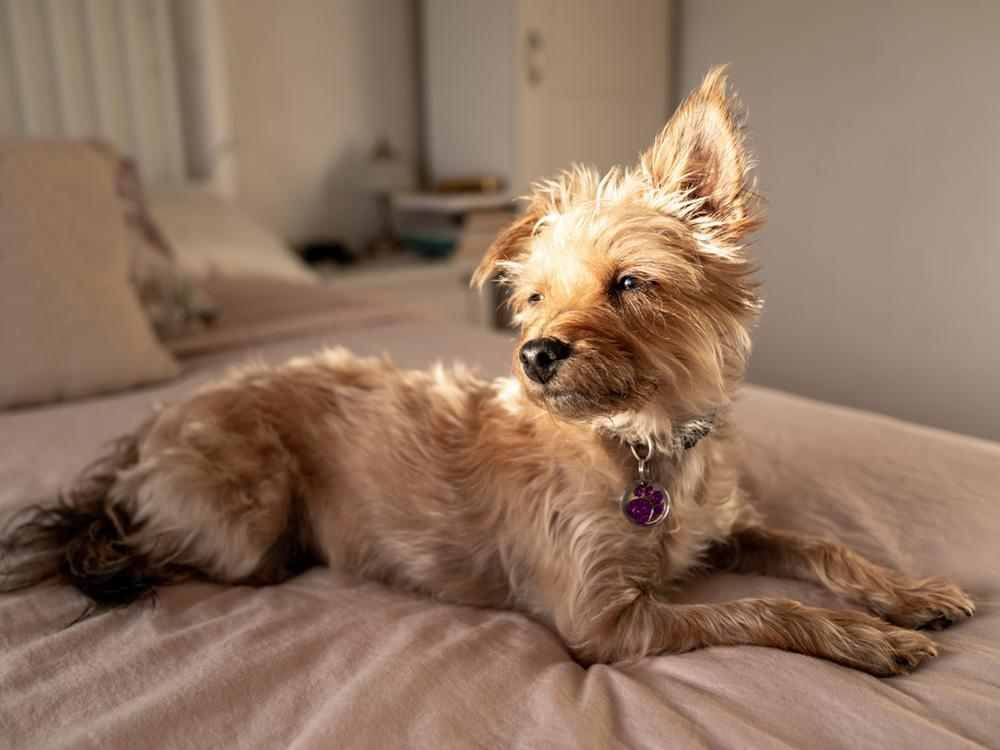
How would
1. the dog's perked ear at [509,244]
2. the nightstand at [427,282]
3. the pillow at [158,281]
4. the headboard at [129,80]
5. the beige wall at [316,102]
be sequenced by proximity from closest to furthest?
the dog's perked ear at [509,244], the pillow at [158,281], the headboard at [129,80], the nightstand at [427,282], the beige wall at [316,102]

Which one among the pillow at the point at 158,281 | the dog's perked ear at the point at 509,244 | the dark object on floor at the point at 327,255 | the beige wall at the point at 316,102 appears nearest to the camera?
the dog's perked ear at the point at 509,244

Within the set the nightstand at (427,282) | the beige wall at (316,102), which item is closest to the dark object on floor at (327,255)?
the nightstand at (427,282)

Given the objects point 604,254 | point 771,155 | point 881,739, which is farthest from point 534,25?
point 881,739

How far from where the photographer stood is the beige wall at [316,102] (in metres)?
3.82

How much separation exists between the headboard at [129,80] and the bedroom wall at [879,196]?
2372 mm

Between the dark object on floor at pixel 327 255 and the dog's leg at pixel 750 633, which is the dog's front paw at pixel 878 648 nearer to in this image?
the dog's leg at pixel 750 633

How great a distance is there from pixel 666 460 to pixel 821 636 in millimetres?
313

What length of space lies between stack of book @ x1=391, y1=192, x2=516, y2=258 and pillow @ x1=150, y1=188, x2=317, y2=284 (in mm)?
918

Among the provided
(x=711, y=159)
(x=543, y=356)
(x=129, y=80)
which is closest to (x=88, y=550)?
(x=543, y=356)

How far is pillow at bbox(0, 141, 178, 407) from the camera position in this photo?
1.87m

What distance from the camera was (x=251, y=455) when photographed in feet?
4.48

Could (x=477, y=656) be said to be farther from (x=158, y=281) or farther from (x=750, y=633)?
(x=158, y=281)

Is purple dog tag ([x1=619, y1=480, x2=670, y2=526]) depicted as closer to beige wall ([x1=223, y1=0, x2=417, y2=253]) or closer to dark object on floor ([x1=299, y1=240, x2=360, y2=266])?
dark object on floor ([x1=299, y1=240, x2=360, y2=266])

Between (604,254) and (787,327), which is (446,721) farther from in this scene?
(787,327)
